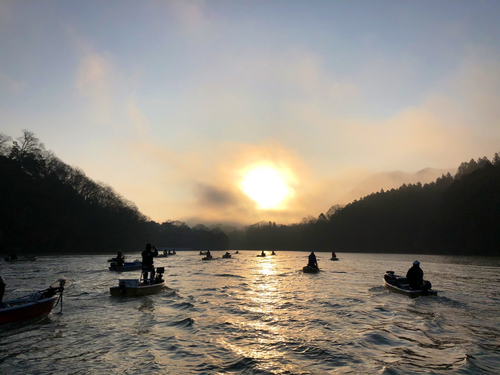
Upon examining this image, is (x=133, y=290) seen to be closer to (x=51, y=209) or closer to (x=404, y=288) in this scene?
(x=404, y=288)

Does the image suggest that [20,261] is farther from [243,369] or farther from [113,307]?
[243,369]

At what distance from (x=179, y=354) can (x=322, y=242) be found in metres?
197

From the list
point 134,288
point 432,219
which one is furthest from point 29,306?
point 432,219

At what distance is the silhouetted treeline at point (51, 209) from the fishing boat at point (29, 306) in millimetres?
78515

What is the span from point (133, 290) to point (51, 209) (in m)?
92.9

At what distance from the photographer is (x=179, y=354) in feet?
34.4

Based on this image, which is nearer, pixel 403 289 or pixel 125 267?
pixel 403 289

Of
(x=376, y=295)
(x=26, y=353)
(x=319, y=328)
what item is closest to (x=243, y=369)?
(x=319, y=328)

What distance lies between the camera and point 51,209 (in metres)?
97.5

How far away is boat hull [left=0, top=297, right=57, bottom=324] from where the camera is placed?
13503mm

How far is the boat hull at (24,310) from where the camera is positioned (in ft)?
44.3

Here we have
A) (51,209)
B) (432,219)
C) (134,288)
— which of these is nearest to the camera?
(134,288)

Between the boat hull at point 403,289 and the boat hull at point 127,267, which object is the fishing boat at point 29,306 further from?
the boat hull at point 127,267

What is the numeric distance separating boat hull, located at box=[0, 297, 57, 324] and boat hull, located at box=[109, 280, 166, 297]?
581cm
